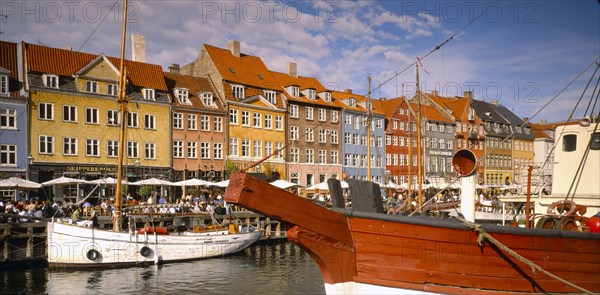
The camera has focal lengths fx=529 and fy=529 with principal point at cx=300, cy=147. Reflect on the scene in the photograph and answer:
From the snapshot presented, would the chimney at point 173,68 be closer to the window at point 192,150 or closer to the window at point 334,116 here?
the window at point 192,150

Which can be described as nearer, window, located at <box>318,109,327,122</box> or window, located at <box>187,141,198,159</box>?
window, located at <box>187,141,198,159</box>

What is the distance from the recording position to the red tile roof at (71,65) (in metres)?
37.6

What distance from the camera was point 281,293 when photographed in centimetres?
1734

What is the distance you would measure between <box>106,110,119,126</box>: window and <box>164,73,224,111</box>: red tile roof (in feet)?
16.8

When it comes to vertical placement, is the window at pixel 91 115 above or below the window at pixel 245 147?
above

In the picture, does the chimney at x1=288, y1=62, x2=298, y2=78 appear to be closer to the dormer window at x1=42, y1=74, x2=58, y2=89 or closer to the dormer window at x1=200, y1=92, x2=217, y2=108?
the dormer window at x1=200, y1=92, x2=217, y2=108

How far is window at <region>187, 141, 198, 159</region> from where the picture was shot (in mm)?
44531

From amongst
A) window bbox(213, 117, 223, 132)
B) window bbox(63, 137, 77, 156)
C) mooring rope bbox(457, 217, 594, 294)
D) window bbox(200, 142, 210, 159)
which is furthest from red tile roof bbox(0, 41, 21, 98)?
mooring rope bbox(457, 217, 594, 294)

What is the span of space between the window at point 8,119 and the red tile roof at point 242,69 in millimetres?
17728

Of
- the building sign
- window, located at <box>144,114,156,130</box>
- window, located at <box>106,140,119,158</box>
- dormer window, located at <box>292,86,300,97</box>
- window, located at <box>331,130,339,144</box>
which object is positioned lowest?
the building sign

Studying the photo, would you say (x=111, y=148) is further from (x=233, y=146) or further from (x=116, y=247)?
(x=116, y=247)

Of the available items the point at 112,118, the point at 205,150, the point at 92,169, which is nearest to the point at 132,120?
the point at 112,118

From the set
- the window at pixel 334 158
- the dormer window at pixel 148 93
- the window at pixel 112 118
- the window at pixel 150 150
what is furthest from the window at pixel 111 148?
the window at pixel 334 158

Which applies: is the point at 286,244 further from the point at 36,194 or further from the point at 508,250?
the point at 508,250
